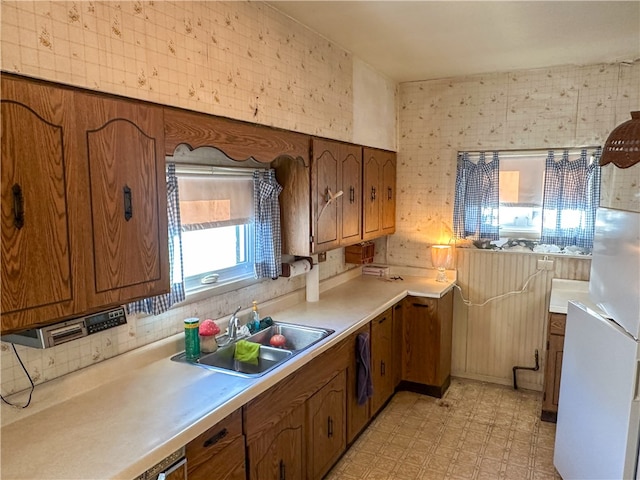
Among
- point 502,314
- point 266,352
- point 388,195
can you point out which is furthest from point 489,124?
point 266,352

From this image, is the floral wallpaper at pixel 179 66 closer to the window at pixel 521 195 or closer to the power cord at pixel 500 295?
the window at pixel 521 195

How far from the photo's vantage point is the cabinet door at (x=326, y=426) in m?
2.38

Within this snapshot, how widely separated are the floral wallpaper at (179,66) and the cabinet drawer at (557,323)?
179cm

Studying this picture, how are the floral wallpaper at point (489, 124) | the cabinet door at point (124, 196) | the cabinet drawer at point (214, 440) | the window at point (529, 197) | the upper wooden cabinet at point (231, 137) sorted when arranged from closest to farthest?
the cabinet door at point (124, 196) → the cabinet drawer at point (214, 440) → the upper wooden cabinet at point (231, 137) → the floral wallpaper at point (489, 124) → the window at point (529, 197)

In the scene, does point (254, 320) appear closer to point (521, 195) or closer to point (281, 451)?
point (281, 451)

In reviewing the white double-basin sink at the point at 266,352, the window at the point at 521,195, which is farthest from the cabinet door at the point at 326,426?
the window at the point at 521,195

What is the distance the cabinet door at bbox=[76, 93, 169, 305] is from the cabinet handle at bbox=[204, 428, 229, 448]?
58cm

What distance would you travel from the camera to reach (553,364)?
318 cm

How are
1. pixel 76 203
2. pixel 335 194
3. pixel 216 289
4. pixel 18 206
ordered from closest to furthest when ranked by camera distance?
pixel 18 206 < pixel 76 203 < pixel 216 289 < pixel 335 194

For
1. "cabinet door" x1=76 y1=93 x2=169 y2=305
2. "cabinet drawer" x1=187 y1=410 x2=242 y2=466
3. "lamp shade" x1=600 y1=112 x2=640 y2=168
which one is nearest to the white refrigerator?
"lamp shade" x1=600 y1=112 x2=640 y2=168

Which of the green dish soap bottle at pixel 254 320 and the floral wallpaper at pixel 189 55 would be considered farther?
the green dish soap bottle at pixel 254 320

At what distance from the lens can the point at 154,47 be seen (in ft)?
5.60

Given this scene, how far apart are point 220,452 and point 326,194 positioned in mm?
1670

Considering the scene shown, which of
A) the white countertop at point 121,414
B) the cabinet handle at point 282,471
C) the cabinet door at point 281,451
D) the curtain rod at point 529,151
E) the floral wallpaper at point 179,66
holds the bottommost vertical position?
the cabinet handle at point 282,471
